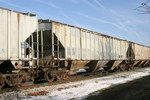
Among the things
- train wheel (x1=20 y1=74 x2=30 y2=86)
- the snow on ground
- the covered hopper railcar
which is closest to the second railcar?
the covered hopper railcar

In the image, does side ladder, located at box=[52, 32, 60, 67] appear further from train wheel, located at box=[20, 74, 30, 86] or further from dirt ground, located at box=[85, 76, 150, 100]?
dirt ground, located at box=[85, 76, 150, 100]

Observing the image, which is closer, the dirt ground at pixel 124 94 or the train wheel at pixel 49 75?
the dirt ground at pixel 124 94

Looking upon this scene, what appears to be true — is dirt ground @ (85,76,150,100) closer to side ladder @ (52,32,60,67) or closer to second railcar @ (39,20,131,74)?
side ladder @ (52,32,60,67)

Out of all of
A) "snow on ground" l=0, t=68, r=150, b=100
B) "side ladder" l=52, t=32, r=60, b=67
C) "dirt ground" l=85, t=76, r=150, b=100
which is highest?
"side ladder" l=52, t=32, r=60, b=67

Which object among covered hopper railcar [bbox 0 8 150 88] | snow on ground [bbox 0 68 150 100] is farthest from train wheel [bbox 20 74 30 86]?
snow on ground [bbox 0 68 150 100]

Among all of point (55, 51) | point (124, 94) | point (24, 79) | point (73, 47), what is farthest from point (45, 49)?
point (124, 94)

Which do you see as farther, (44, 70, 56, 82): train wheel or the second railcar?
the second railcar

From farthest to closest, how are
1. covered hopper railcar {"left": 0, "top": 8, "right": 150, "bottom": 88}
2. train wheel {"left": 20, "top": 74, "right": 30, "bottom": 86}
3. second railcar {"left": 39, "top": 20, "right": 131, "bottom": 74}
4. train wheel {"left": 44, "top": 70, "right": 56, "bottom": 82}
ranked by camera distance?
second railcar {"left": 39, "top": 20, "right": 131, "bottom": 74} < train wheel {"left": 44, "top": 70, "right": 56, "bottom": 82} < train wheel {"left": 20, "top": 74, "right": 30, "bottom": 86} < covered hopper railcar {"left": 0, "top": 8, "right": 150, "bottom": 88}

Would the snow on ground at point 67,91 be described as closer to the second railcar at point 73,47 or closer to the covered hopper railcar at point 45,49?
the covered hopper railcar at point 45,49

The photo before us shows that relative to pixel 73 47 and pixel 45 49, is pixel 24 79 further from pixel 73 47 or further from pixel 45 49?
pixel 73 47

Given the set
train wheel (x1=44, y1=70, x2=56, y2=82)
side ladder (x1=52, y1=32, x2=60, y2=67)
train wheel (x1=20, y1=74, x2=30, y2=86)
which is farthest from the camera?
side ladder (x1=52, y1=32, x2=60, y2=67)

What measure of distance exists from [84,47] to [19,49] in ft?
23.0

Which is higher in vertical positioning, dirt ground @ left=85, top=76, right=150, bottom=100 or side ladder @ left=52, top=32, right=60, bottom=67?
side ladder @ left=52, top=32, right=60, bottom=67

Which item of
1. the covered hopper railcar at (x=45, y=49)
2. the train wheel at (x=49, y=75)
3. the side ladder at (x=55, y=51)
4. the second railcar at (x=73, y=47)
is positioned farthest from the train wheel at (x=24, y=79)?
the side ladder at (x=55, y=51)
